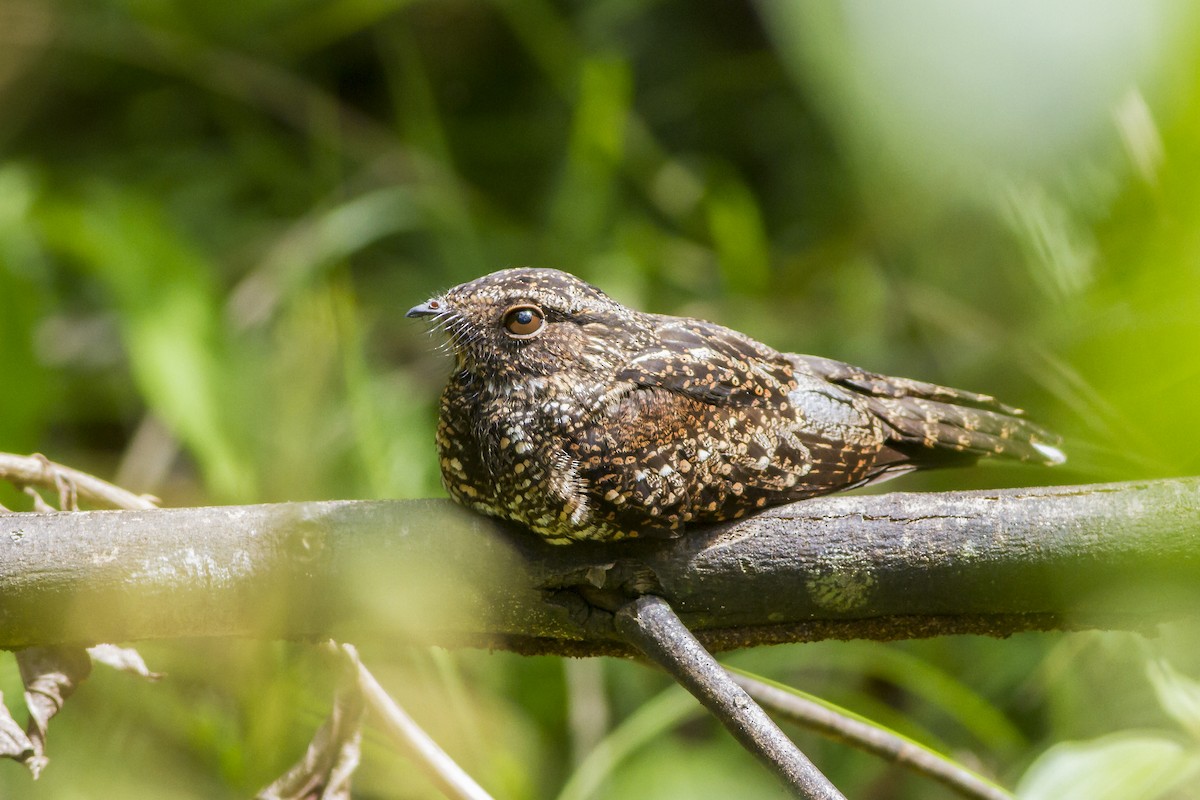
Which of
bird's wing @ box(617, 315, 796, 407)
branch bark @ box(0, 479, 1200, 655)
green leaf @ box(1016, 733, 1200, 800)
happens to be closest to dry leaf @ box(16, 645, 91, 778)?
branch bark @ box(0, 479, 1200, 655)

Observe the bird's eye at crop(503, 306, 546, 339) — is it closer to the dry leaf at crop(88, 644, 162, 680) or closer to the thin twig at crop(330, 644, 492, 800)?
the thin twig at crop(330, 644, 492, 800)

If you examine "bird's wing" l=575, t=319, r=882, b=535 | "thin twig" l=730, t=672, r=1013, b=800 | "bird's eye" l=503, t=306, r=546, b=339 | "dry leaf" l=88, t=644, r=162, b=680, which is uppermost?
"bird's eye" l=503, t=306, r=546, b=339

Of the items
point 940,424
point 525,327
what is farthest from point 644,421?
point 940,424

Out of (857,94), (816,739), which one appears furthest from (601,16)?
(857,94)

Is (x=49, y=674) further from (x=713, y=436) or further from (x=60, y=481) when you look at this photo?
(x=713, y=436)

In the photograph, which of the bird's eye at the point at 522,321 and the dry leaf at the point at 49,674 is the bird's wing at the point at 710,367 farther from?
the dry leaf at the point at 49,674
